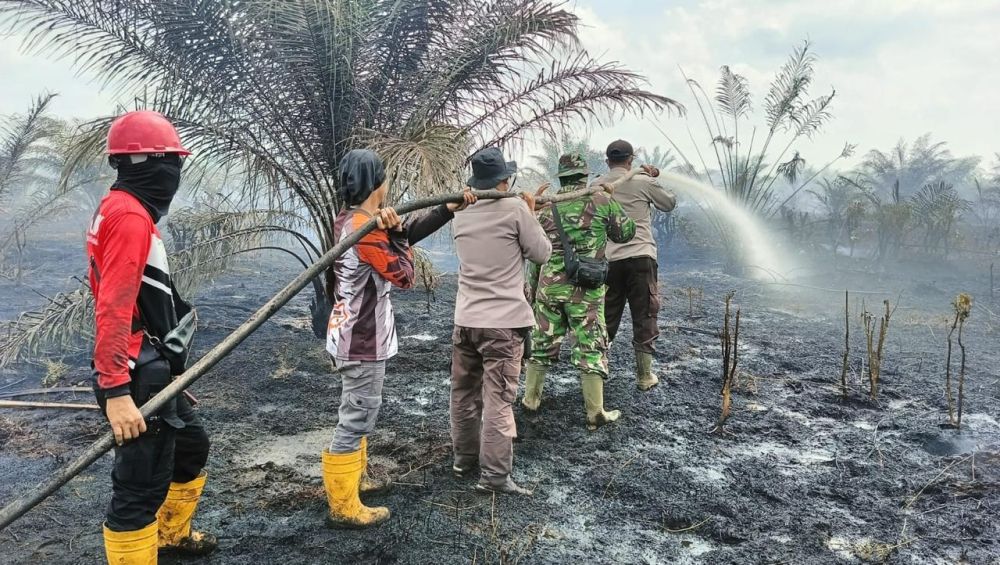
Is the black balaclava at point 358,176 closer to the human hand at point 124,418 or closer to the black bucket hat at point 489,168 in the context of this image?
the black bucket hat at point 489,168

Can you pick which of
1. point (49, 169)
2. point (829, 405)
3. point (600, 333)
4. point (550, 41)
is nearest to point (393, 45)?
point (550, 41)

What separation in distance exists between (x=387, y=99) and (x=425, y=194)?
194 centimetres

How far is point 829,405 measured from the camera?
4371 millimetres

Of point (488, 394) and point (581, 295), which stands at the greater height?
point (581, 295)

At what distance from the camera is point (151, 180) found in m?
1.94

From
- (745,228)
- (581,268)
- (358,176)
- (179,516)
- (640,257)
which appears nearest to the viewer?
(179,516)

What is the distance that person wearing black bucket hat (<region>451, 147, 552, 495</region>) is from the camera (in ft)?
9.60

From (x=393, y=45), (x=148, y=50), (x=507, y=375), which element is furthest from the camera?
(x=393, y=45)

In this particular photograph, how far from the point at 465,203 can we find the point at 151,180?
1285 mm

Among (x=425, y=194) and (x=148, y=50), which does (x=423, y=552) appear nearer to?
(x=425, y=194)

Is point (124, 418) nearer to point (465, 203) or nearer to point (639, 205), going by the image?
point (465, 203)

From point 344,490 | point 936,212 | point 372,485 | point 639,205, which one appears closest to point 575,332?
point 639,205

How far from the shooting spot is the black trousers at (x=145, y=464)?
1.89 meters

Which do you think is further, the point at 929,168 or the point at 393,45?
the point at 929,168
